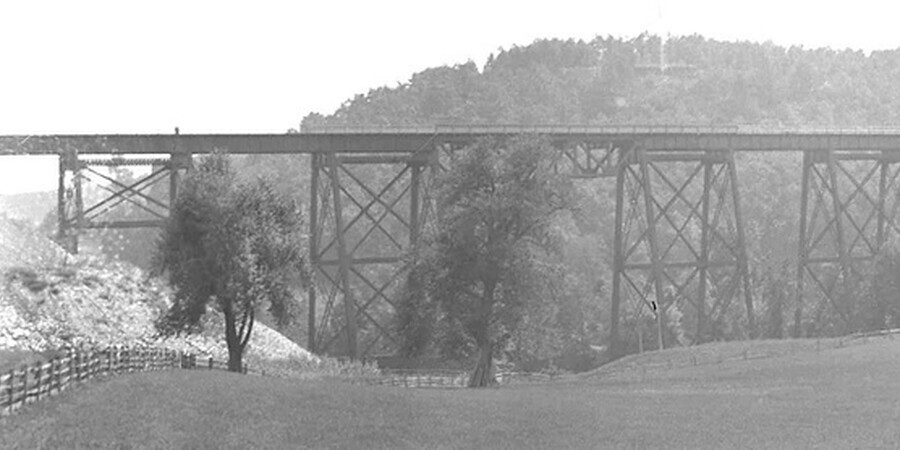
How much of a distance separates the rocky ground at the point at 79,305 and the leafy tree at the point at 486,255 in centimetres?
1057

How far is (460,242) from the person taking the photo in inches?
2341

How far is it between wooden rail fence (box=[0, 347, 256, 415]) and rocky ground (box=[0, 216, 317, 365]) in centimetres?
1019

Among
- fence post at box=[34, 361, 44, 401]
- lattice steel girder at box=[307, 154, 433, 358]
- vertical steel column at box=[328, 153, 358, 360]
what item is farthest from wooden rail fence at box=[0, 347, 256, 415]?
Result: lattice steel girder at box=[307, 154, 433, 358]

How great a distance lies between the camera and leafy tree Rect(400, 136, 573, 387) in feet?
194

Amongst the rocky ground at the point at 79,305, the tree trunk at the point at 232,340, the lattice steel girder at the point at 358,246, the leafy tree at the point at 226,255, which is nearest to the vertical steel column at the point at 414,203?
the lattice steel girder at the point at 358,246

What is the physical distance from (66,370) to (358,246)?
4240cm

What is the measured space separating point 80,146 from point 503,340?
22.3 metres

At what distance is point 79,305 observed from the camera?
2638 inches

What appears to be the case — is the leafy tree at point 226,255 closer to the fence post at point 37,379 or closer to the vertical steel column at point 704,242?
the vertical steel column at point 704,242

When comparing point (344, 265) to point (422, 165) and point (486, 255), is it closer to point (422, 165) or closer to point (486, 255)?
point (422, 165)

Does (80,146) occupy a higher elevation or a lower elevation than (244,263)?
higher

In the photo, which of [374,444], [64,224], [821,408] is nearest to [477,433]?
[374,444]

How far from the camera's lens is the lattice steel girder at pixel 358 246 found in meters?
68.2

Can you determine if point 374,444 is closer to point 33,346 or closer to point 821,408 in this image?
point 821,408
